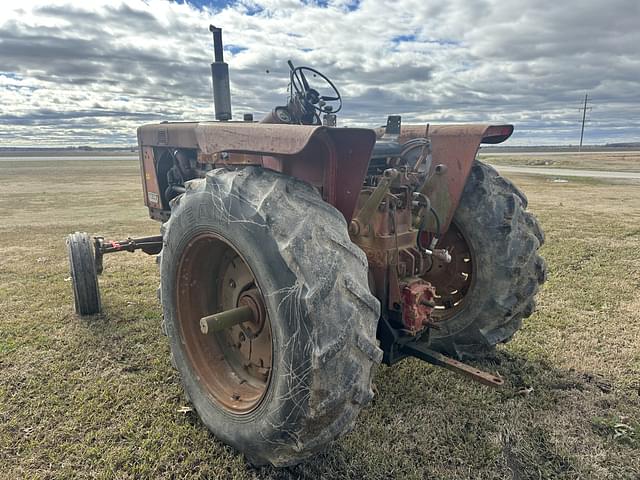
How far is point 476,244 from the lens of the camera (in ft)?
10.9

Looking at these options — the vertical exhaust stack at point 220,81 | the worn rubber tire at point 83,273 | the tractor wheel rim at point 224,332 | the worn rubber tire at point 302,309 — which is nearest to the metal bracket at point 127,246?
the worn rubber tire at point 83,273

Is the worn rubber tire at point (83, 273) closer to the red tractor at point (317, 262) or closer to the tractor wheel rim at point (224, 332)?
the red tractor at point (317, 262)

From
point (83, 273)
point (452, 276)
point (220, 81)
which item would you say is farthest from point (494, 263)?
point (83, 273)

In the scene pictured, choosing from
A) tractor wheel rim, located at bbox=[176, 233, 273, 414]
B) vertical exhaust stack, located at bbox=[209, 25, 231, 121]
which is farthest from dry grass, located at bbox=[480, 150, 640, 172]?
tractor wheel rim, located at bbox=[176, 233, 273, 414]

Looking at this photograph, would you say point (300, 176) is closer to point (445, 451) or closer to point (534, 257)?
point (445, 451)

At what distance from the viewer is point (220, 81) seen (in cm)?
439

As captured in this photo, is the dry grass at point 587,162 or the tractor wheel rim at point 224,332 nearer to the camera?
the tractor wheel rim at point 224,332

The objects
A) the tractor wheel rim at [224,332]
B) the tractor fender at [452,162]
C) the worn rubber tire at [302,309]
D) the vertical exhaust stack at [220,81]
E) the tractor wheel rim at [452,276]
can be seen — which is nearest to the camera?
the worn rubber tire at [302,309]

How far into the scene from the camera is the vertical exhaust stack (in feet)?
13.9

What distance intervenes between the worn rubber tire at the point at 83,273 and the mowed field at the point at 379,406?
0.16 metres

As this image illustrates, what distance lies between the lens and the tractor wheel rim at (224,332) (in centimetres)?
262

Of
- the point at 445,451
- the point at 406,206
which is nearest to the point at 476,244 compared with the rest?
the point at 406,206

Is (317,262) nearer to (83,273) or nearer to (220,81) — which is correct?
(220,81)

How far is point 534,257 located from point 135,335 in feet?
11.2
